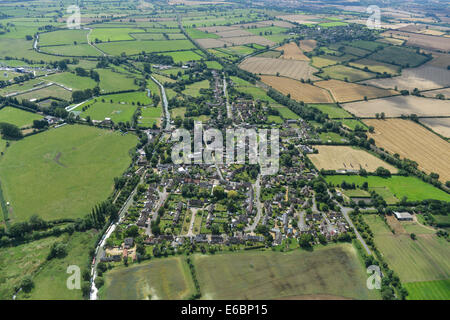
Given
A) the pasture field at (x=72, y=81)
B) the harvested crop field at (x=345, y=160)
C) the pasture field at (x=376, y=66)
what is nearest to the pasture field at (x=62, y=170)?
the pasture field at (x=72, y=81)

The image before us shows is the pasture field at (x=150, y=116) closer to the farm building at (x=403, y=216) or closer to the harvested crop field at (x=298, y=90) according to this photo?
the harvested crop field at (x=298, y=90)

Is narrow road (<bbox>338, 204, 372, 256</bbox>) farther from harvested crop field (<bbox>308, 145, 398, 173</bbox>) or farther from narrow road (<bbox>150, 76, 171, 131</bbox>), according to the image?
narrow road (<bbox>150, 76, 171, 131</bbox>)

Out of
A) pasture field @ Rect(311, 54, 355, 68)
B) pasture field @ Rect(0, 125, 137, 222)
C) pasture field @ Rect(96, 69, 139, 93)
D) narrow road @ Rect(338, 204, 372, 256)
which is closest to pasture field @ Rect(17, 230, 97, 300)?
pasture field @ Rect(0, 125, 137, 222)

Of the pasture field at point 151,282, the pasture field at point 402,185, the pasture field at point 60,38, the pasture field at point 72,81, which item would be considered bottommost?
the pasture field at point 151,282

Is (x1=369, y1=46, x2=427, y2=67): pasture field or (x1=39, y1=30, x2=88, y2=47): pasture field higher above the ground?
(x1=39, y1=30, x2=88, y2=47): pasture field

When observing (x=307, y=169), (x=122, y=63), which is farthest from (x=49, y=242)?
(x=122, y=63)

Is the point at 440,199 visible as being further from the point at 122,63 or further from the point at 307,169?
the point at 122,63
